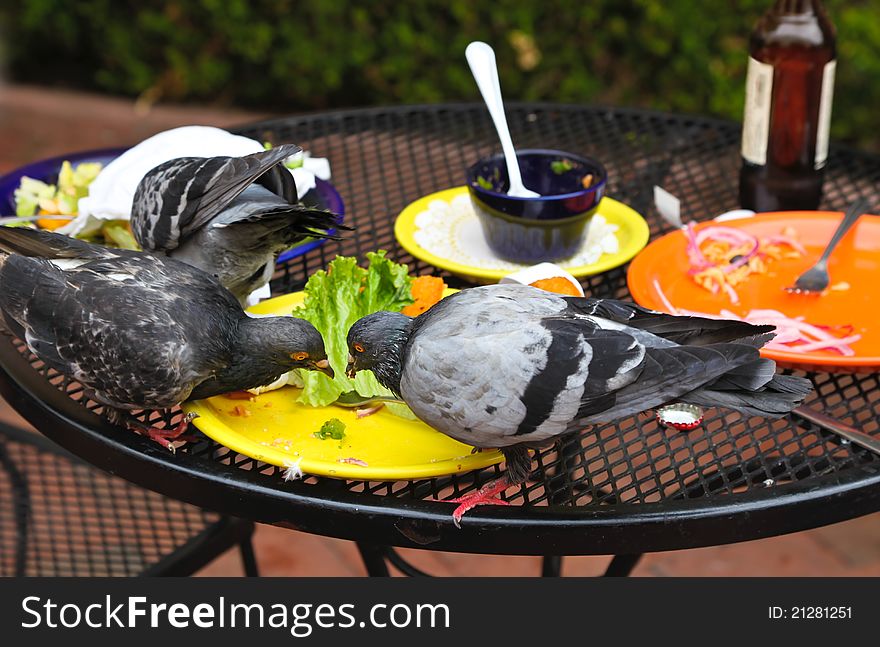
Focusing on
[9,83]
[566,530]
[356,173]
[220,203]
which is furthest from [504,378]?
[9,83]

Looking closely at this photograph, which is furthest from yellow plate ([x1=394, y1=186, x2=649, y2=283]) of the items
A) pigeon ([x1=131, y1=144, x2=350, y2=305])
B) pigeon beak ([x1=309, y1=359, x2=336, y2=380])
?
pigeon beak ([x1=309, y1=359, x2=336, y2=380])

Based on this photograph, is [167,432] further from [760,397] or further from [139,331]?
[760,397]

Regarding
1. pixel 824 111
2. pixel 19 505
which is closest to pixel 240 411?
pixel 19 505

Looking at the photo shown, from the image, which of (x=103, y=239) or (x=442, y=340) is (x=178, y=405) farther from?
(x=103, y=239)

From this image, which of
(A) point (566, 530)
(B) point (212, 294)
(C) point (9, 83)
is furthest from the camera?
(C) point (9, 83)

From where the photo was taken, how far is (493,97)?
92.2 inches

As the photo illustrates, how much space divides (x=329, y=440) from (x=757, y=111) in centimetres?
145

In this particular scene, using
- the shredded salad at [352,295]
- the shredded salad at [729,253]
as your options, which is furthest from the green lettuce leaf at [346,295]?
the shredded salad at [729,253]

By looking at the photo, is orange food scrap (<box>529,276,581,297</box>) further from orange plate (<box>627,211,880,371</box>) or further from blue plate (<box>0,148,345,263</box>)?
blue plate (<box>0,148,345,263</box>)

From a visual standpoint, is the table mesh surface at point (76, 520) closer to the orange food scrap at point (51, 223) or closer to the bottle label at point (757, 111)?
the orange food scrap at point (51, 223)

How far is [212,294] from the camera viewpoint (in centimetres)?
194

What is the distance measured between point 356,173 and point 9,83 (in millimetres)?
5231

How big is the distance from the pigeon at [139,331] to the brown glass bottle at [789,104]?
4.41 feet

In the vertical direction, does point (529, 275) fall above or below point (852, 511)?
above
